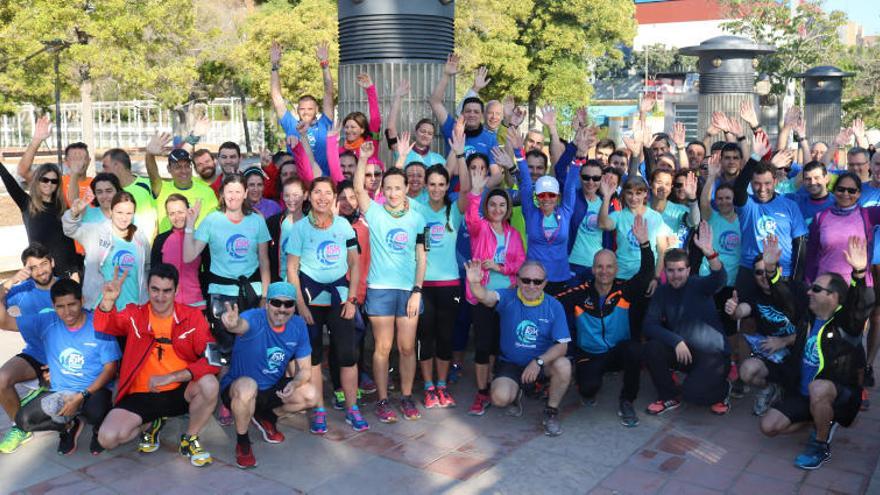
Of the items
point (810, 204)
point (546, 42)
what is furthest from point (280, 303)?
point (546, 42)

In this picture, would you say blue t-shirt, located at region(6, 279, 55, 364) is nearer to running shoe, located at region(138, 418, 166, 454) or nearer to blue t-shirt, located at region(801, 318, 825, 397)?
running shoe, located at region(138, 418, 166, 454)

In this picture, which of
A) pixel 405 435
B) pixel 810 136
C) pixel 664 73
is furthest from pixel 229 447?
pixel 664 73

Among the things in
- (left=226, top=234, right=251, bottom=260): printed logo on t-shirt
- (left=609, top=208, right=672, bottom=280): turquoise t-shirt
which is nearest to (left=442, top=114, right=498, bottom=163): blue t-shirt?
(left=609, top=208, right=672, bottom=280): turquoise t-shirt

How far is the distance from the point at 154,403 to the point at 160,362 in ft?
0.83

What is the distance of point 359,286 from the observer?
5777 millimetres

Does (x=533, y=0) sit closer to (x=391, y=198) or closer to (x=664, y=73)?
(x=391, y=198)

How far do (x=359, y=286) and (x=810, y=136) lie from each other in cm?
1640

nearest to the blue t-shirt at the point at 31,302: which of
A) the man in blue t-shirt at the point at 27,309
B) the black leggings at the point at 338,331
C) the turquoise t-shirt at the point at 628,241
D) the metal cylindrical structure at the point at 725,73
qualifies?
the man in blue t-shirt at the point at 27,309

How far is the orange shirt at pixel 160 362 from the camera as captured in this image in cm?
500

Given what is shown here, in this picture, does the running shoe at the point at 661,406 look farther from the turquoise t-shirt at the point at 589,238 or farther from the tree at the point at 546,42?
the tree at the point at 546,42

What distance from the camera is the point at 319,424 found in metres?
5.45

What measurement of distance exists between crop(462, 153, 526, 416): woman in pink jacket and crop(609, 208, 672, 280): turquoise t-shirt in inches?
32.0

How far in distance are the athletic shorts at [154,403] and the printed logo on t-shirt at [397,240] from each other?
65.0 inches

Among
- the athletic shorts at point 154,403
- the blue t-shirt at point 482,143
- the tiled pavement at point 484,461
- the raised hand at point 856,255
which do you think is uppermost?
the blue t-shirt at point 482,143
